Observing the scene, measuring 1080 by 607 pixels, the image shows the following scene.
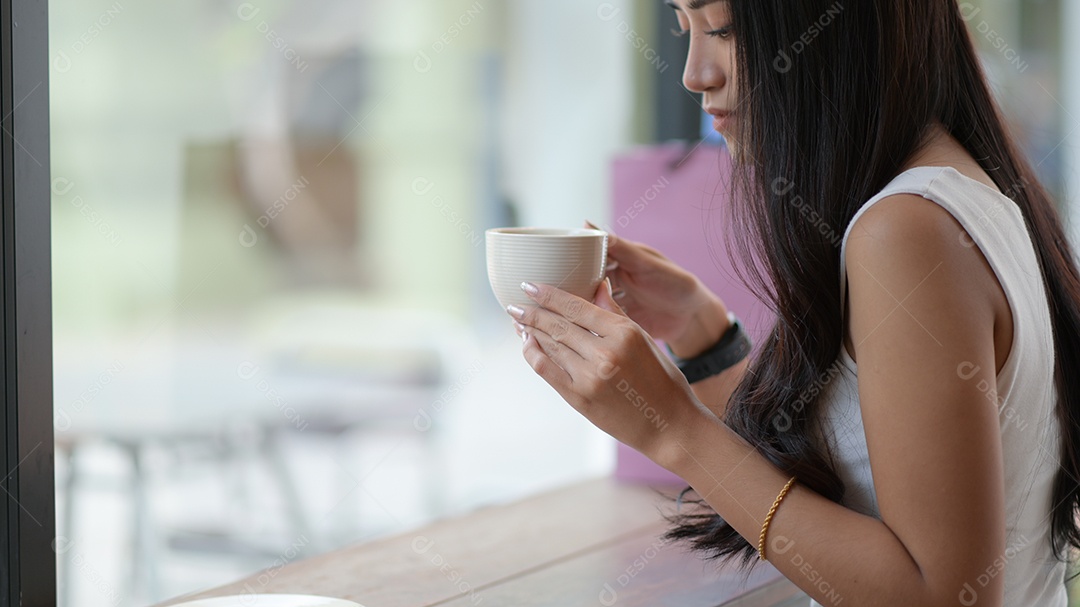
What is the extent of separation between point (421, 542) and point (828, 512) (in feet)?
1.81

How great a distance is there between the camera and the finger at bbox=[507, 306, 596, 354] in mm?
954

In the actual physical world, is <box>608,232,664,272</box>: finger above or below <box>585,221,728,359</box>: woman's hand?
above

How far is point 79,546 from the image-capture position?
9.46 ft

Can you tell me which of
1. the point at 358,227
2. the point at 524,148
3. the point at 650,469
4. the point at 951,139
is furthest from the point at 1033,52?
the point at 951,139

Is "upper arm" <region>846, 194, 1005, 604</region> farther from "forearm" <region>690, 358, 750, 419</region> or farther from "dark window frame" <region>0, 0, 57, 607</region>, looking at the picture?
"dark window frame" <region>0, 0, 57, 607</region>

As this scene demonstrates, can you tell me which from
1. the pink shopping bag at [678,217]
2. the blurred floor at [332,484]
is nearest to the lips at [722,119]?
the pink shopping bag at [678,217]

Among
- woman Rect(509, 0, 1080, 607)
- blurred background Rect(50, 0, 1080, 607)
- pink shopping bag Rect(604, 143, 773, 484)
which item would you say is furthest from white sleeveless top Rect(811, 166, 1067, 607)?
blurred background Rect(50, 0, 1080, 607)

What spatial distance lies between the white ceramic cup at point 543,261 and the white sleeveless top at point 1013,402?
Answer: 0.79 ft

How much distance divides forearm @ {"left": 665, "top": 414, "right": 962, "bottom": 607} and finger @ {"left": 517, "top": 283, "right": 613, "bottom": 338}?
0.42 feet

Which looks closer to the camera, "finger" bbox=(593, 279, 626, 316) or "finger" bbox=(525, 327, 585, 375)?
"finger" bbox=(525, 327, 585, 375)

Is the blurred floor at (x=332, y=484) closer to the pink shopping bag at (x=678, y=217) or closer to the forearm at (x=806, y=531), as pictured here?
the pink shopping bag at (x=678, y=217)

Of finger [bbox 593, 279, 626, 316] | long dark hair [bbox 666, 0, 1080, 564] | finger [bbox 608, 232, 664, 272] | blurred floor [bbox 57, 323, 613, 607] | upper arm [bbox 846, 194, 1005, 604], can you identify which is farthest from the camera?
blurred floor [bbox 57, 323, 613, 607]

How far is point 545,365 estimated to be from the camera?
989 mm

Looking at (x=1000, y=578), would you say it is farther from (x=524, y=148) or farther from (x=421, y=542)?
(x=524, y=148)
